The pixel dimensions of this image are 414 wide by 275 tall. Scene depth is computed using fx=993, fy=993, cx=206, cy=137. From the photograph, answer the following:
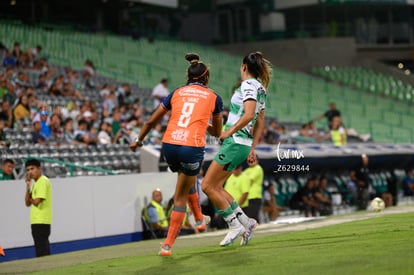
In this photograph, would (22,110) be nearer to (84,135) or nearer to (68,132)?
(68,132)

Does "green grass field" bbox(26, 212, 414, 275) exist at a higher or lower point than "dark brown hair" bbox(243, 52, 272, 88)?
lower

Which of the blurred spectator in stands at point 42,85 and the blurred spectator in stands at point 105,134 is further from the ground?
the blurred spectator in stands at point 42,85

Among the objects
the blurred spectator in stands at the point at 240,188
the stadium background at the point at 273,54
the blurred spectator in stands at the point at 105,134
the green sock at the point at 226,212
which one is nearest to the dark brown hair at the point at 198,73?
the green sock at the point at 226,212

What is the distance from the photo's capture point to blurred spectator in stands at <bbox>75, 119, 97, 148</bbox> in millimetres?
23516

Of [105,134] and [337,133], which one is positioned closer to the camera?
[105,134]

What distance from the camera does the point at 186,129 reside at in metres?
11.2

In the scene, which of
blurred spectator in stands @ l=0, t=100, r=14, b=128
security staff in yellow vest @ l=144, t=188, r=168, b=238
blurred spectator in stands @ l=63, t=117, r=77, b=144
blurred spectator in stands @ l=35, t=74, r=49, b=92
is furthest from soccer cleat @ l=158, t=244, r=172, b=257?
blurred spectator in stands @ l=35, t=74, r=49, b=92

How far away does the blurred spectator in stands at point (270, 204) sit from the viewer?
24.2 metres

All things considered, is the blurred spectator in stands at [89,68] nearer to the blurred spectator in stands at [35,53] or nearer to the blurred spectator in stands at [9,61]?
the blurred spectator in stands at [35,53]

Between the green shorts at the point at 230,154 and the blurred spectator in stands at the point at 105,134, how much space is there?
1239cm

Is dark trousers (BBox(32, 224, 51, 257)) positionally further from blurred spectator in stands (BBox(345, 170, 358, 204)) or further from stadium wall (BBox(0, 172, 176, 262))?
blurred spectator in stands (BBox(345, 170, 358, 204))

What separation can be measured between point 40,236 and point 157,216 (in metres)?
5.09

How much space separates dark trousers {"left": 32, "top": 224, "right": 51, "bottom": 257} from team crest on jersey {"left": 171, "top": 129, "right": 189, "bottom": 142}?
556cm

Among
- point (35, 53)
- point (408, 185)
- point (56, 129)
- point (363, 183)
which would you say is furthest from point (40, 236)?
point (408, 185)
